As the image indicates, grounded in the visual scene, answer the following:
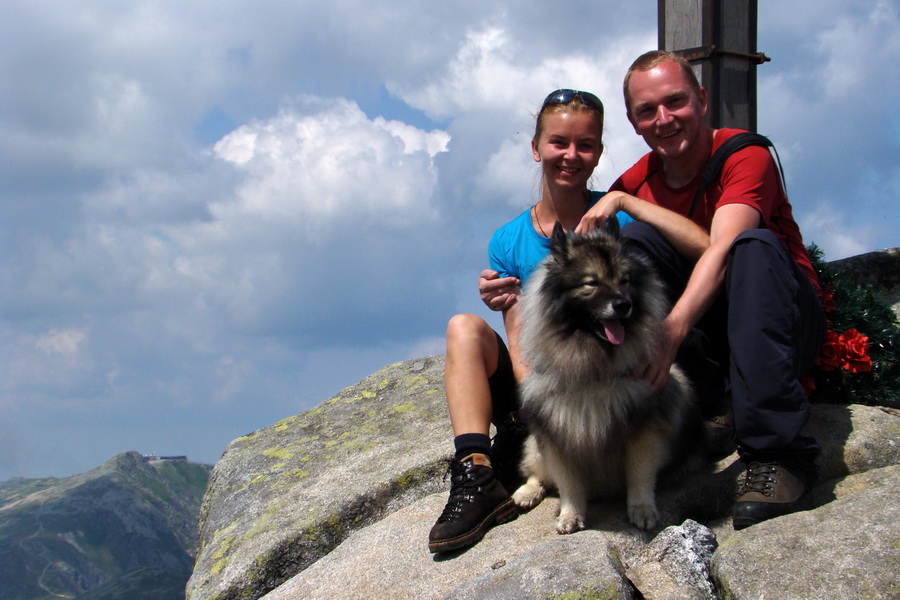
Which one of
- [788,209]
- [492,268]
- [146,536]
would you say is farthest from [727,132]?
[146,536]

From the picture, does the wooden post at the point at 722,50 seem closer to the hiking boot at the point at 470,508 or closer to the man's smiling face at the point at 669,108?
the man's smiling face at the point at 669,108

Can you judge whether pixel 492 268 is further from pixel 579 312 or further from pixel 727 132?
pixel 727 132

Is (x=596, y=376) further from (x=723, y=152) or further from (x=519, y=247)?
(x=723, y=152)

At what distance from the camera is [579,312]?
345 cm

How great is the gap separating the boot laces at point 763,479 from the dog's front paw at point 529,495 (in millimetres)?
1133

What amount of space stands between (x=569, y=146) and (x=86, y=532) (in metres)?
154

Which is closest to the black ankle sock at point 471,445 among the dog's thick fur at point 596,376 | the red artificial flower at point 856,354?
the dog's thick fur at point 596,376

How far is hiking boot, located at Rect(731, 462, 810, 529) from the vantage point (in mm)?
3215

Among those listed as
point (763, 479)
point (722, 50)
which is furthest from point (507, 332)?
point (722, 50)

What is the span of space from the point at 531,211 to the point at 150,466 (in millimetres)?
170507

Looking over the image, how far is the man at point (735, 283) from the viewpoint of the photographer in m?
3.26

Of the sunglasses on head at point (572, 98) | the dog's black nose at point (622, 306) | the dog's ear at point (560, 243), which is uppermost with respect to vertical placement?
the sunglasses on head at point (572, 98)

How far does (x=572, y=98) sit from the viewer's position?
14.3ft

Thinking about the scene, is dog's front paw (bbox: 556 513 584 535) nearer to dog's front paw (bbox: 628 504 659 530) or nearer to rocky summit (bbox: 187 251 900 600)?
rocky summit (bbox: 187 251 900 600)
